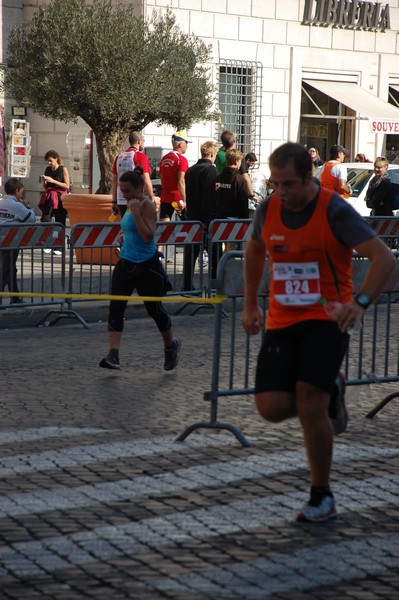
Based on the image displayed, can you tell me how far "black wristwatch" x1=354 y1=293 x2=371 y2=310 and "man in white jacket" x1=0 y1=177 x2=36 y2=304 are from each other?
27.7ft

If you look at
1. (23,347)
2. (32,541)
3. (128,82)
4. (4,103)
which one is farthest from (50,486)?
(4,103)

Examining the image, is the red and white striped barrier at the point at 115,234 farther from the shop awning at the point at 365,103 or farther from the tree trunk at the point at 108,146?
the shop awning at the point at 365,103

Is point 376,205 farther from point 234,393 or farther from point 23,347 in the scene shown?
point 234,393

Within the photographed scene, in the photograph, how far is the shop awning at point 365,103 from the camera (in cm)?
3256

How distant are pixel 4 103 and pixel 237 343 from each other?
2166 centimetres

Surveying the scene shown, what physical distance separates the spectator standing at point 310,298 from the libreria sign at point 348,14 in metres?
27.3

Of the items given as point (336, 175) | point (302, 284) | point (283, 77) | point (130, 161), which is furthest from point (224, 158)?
point (283, 77)

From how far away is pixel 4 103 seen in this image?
31.1 meters

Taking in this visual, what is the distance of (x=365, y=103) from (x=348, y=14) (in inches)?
91.2

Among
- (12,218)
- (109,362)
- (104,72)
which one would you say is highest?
(104,72)

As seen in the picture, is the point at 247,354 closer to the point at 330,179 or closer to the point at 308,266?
the point at 308,266

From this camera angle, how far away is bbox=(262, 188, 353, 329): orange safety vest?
588cm

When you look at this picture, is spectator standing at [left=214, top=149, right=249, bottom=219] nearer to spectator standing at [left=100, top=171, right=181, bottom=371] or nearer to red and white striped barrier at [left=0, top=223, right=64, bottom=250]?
red and white striped barrier at [left=0, top=223, right=64, bottom=250]

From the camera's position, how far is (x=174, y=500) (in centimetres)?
623
